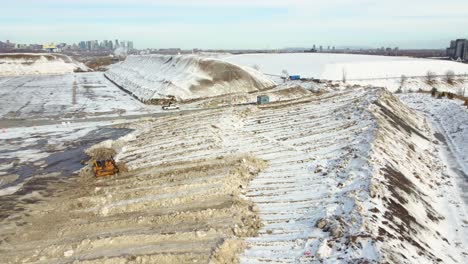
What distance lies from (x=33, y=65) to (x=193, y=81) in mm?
65076

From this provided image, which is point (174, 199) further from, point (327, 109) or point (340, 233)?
point (327, 109)

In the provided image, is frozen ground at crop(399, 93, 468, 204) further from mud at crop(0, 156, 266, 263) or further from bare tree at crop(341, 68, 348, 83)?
bare tree at crop(341, 68, 348, 83)

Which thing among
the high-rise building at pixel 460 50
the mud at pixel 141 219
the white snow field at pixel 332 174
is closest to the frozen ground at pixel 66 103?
the white snow field at pixel 332 174

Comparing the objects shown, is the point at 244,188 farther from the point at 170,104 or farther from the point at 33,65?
the point at 33,65

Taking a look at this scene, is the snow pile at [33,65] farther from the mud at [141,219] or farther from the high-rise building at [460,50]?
the high-rise building at [460,50]

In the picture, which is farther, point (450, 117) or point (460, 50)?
point (460, 50)

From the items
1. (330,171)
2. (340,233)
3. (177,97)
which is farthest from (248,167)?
(177,97)

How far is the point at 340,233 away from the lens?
11.3m

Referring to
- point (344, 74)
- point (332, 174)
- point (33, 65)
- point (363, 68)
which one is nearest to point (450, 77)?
point (363, 68)

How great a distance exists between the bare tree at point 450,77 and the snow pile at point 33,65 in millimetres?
80706

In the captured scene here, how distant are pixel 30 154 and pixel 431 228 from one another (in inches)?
804

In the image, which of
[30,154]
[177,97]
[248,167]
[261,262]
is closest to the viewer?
[261,262]

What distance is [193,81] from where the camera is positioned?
48.1 meters

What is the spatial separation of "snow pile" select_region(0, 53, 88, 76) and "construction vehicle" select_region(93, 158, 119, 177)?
82.3m
